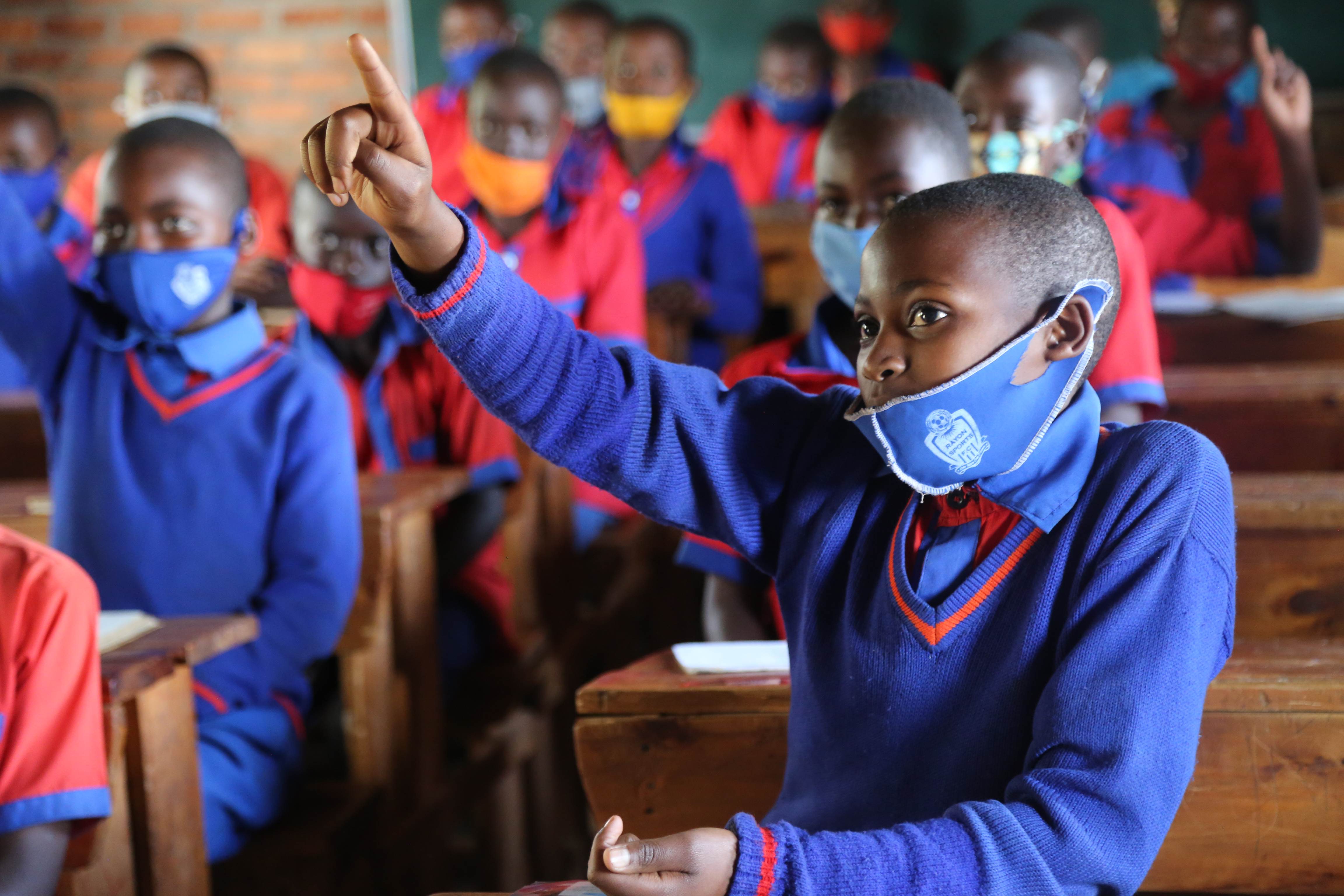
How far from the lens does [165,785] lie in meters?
1.54

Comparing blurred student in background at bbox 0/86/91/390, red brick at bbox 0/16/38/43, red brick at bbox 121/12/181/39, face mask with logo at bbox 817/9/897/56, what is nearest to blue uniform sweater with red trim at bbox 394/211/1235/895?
blurred student in background at bbox 0/86/91/390

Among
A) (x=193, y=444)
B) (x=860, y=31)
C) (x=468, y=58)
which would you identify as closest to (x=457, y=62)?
(x=468, y=58)

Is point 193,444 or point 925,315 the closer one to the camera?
point 925,315

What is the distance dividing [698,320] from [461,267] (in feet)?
9.98

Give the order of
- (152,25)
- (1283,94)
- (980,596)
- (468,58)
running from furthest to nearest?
(152,25) → (468,58) → (1283,94) → (980,596)

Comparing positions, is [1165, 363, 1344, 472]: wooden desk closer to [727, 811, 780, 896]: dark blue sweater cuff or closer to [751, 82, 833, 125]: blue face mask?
[727, 811, 780, 896]: dark blue sweater cuff

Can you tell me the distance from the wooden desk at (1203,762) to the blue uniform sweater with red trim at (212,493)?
670 millimetres

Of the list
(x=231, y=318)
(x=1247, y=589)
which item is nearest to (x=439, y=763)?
(x=231, y=318)

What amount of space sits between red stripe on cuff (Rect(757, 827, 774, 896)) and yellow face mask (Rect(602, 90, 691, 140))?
401 cm

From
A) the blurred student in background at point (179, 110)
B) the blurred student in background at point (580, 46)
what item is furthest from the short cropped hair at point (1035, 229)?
the blurred student in background at point (580, 46)

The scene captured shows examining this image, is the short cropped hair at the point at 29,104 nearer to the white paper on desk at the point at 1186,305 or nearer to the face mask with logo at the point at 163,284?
the face mask with logo at the point at 163,284

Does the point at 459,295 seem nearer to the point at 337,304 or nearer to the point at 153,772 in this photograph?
the point at 153,772

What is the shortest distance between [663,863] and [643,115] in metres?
4.12

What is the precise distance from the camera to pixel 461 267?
3.44 ft
